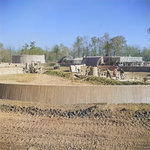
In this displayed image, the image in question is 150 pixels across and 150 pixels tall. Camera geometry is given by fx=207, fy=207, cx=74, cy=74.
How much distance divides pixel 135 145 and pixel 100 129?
1587mm

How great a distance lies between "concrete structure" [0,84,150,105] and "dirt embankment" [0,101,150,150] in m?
0.42

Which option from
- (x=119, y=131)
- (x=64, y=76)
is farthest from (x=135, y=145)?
(x=64, y=76)

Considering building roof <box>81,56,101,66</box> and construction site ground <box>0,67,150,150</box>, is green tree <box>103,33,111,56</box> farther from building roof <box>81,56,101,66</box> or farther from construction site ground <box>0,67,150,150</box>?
construction site ground <box>0,67,150,150</box>

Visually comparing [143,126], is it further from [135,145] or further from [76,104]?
[76,104]

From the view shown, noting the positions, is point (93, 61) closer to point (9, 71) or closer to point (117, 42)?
point (117, 42)

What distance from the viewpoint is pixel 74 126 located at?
815 cm

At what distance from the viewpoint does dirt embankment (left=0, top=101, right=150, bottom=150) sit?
6.67 metres

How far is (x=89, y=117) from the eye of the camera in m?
9.09

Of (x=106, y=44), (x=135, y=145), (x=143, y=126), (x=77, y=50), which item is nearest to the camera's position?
(x=135, y=145)

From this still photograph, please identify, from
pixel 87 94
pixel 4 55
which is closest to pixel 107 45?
pixel 4 55

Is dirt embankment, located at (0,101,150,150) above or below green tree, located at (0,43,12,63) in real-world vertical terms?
below

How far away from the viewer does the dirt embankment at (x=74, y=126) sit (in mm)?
6672

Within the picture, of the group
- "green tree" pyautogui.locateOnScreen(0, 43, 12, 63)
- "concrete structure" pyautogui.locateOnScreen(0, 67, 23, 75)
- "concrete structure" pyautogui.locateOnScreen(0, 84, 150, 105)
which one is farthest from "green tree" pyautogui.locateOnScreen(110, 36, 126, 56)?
"concrete structure" pyautogui.locateOnScreen(0, 84, 150, 105)

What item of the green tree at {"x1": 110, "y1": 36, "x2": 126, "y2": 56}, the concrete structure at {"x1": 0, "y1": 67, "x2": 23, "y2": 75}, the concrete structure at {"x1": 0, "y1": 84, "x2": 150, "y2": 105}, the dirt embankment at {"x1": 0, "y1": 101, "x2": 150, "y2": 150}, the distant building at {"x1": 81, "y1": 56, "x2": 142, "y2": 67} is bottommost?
the dirt embankment at {"x1": 0, "y1": 101, "x2": 150, "y2": 150}
